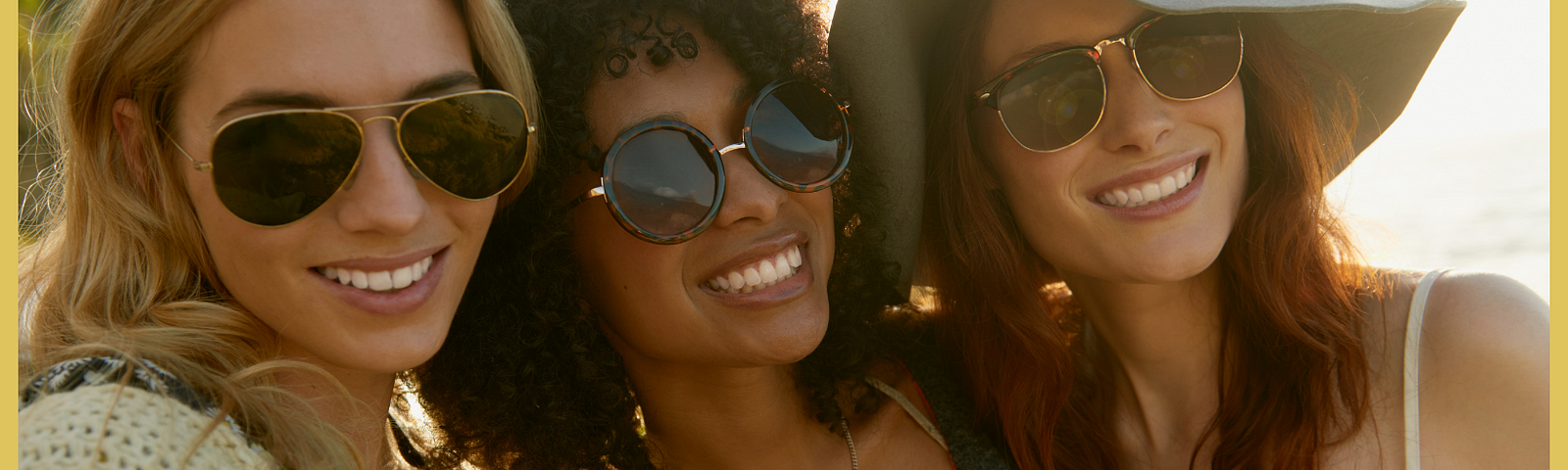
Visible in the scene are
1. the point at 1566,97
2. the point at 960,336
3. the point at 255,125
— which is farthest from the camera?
the point at 960,336

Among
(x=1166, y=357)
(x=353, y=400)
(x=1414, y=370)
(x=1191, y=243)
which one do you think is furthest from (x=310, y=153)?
(x=1414, y=370)

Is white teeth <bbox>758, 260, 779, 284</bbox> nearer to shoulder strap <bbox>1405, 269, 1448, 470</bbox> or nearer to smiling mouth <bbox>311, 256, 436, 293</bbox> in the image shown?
smiling mouth <bbox>311, 256, 436, 293</bbox>

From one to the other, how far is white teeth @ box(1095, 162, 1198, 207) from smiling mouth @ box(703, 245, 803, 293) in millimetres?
876

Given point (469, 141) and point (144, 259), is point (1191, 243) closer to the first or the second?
point (469, 141)

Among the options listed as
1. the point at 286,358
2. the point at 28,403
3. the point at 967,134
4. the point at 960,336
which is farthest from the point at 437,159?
the point at 960,336

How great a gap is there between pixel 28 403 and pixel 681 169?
1.28 metres

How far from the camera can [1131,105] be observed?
89.4 inches

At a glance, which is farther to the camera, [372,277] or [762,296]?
[762,296]

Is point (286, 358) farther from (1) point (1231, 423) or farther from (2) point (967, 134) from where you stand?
(1) point (1231, 423)

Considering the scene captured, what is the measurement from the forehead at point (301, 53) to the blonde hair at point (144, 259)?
0.06 meters

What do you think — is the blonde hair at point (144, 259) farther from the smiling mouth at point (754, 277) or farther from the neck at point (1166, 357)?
the neck at point (1166, 357)

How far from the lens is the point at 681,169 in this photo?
2.16 meters

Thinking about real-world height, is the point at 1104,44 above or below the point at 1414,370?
above

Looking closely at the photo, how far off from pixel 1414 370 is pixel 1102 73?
3.67 feet
